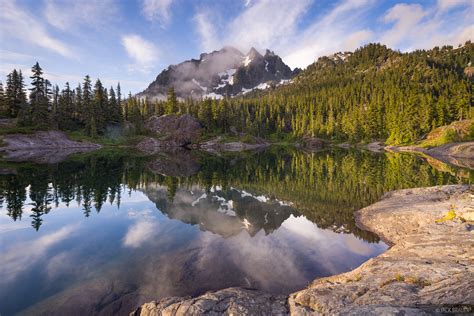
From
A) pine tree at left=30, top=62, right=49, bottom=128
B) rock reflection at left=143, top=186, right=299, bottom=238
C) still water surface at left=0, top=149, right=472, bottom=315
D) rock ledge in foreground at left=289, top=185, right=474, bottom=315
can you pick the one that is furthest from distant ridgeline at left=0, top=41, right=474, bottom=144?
rock ledge in foreground at left=289, top=185, right=474, bottom=315

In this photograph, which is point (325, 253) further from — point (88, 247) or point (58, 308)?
point (88, 247)

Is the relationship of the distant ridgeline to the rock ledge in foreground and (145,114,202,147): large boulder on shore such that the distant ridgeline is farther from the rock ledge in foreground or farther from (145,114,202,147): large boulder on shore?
the rock ledge in foreground

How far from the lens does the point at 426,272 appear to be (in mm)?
9016

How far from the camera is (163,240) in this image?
17.0 meters

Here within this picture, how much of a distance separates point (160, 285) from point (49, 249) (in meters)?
8.55

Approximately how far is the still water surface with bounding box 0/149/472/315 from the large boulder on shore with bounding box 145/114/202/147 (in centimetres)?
9060

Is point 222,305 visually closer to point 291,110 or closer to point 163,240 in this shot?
point 163,240

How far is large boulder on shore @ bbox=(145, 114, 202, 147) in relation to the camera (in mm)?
123500

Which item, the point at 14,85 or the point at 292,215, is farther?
the point at 14,85

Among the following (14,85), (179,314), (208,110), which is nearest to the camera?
(179,314)

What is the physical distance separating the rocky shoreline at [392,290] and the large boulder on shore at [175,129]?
116063 mm

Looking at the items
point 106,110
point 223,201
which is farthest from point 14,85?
point 223,201

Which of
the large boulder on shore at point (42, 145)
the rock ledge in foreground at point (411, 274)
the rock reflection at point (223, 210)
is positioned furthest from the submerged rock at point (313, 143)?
the rock ledge in foreground at point (411, 274)

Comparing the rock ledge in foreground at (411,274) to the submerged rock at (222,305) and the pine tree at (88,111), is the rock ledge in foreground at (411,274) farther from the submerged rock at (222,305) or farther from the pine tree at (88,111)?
the pine tree at (88,111)
